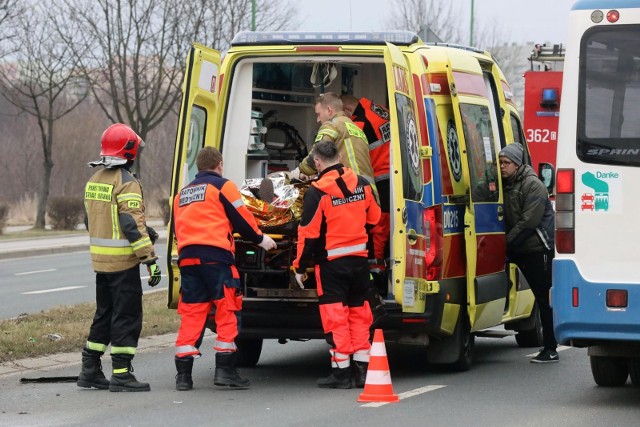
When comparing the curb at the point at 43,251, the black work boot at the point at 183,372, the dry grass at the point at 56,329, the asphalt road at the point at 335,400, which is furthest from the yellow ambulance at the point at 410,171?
the curb at the point at 43,251

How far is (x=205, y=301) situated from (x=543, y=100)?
10.3 m

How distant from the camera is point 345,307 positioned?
362 inches

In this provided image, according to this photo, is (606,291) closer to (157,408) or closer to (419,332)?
(419,332)

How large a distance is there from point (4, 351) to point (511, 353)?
445 centimetres

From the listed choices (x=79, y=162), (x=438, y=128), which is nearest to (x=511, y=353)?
(x=438, y=128)

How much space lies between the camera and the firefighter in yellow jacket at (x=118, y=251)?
9156 millimetres

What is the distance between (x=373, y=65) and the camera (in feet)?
38.1

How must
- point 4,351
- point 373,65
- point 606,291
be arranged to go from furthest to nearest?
point 373,65
point 4,351
point 606,291

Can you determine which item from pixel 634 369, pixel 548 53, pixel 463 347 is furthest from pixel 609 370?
pixel 548 53

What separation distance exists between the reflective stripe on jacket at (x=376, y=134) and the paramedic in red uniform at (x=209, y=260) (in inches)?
55.5

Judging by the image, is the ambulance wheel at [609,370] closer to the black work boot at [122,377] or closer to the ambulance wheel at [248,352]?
the ambulance wheel at [248,352]

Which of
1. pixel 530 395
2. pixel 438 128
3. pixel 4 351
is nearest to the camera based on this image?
pixel 530 395

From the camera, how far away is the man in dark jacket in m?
10.8

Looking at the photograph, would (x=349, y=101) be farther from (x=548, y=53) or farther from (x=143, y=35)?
(x=143, y=35)
